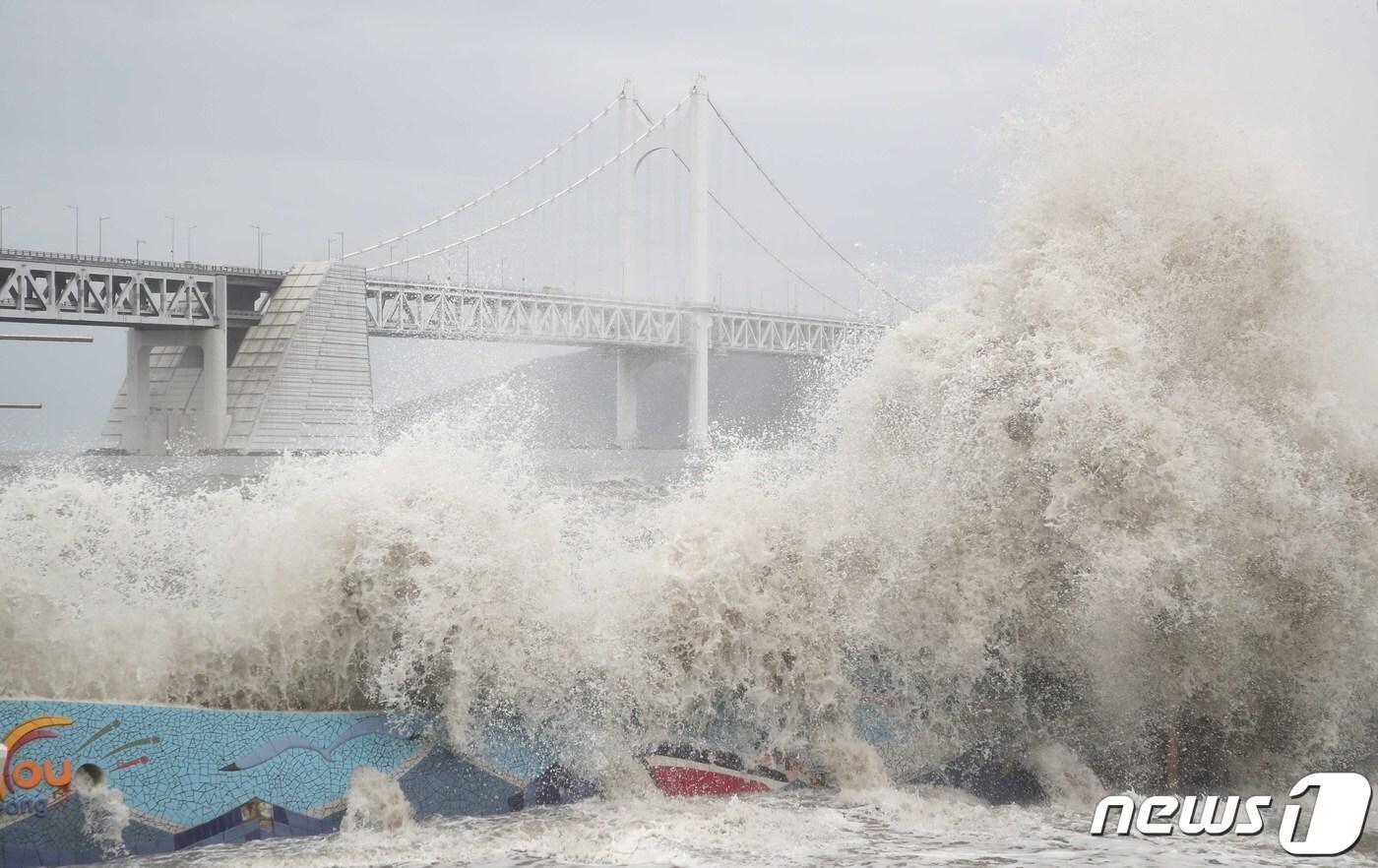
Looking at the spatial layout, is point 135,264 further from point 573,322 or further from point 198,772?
point 198,772

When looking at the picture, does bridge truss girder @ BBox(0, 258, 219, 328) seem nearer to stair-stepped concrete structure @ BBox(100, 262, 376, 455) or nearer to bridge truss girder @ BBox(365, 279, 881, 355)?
stair-stepped concrete structure @ BBox(100, 262, 376, 455)

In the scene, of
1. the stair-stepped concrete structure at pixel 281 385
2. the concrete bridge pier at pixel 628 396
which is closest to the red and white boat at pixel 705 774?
the stair-stepped concrete structure at pixel 281 385

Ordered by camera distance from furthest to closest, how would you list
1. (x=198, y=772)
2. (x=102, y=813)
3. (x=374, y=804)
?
(x=374, y=804)
(x=198, y=772)
(x=102, y=813)

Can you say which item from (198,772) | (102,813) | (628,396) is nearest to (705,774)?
(198,772)

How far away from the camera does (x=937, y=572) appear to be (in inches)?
260

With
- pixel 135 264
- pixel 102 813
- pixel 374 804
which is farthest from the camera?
pixel 135 264

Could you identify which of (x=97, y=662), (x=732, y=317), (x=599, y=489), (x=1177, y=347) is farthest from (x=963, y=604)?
(x=732, y=317)

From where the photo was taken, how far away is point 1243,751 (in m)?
6.29

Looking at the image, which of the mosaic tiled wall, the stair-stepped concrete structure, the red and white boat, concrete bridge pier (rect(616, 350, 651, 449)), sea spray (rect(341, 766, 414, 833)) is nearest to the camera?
the mosaic tiled wall

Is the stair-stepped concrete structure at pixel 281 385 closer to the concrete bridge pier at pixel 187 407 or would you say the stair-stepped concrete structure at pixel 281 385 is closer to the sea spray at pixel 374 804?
the concrete bridge pier at pixel 187 407

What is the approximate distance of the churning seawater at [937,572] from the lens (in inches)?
230

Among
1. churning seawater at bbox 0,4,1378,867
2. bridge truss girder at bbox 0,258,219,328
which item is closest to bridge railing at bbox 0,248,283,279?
bridge truss girder at bbox 0,258,219,328

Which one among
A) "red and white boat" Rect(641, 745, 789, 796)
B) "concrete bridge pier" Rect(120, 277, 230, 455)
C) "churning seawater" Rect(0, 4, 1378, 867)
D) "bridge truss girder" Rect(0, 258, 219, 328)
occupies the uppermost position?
"bridge truss girder" Rect(0, 258, 219, 328)

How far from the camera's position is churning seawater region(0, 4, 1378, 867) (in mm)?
5832
